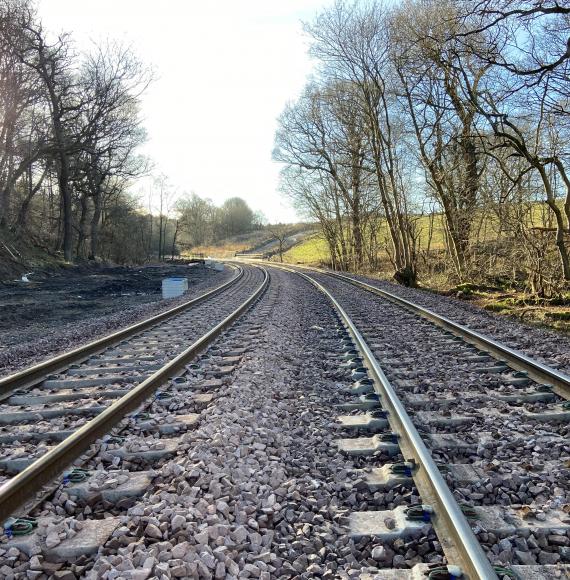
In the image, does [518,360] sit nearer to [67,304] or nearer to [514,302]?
[514,302]

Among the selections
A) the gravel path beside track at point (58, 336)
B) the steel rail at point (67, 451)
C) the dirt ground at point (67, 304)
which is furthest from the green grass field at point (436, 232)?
the steel rail at point (67, 451)

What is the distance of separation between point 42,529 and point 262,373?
337cm

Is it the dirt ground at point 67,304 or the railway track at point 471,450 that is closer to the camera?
the railway track at point 471,450

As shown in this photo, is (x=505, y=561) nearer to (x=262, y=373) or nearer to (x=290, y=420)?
(x=290, y=420)

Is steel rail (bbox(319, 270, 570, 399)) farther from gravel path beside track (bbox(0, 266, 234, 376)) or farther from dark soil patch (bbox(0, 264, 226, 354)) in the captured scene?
dark soil patch (bbox(0, 264, 226, 354))

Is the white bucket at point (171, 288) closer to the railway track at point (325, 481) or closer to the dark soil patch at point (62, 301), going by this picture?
the dark soil patch at point (62, 301)

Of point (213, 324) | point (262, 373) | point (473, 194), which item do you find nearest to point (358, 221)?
point (473, 194)

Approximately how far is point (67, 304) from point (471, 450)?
14.3m

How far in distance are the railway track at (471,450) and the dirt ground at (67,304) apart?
576 centimetres

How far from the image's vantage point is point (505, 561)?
2465 mm

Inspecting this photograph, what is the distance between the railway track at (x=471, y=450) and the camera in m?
2.55

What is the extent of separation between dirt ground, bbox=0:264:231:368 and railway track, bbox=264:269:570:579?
5.76m

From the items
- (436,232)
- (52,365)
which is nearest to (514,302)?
(52,365)

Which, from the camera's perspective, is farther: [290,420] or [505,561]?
[290,420]
